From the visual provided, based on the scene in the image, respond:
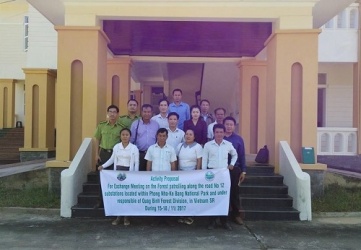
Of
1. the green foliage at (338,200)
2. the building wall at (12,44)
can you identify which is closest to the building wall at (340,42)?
the green foliage at (338,200)

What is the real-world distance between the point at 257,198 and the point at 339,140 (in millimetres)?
7223

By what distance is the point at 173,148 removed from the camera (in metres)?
6.94

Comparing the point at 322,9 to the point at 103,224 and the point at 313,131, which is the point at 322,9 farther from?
the point at 103,224

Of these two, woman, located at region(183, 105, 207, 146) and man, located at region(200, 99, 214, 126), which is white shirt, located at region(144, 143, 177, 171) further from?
man, located at region(200, 99, 214, 126)

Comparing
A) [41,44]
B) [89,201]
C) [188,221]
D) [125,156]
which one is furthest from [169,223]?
[41,44]

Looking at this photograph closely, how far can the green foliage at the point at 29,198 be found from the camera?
26.3ft

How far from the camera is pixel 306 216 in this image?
23.9ft

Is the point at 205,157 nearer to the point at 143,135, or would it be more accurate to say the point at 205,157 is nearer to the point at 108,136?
the point at 143,135

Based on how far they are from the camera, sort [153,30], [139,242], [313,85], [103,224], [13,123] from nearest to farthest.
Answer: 1. [139,242]
2. [103,224]
3. [313,85]
4. [153,30]
5. [13,123]

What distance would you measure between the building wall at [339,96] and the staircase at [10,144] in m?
11.4

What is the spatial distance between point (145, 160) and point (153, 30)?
14.5 feet

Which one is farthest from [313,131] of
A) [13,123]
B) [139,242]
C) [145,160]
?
[13,123]

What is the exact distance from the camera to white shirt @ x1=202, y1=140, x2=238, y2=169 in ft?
22.4

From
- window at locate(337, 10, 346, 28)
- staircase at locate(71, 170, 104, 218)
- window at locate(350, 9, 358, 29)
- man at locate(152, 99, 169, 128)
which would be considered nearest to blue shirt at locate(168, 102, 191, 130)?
man at locate(152, 99, 169, 128)
